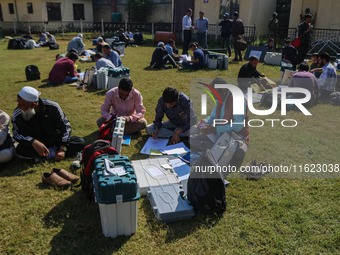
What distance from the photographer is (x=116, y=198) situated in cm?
304

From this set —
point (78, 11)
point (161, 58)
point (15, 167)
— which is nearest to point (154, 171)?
point (15, 167)

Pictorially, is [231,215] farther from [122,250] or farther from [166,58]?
[166,58]

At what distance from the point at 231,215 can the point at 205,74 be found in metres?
8.44

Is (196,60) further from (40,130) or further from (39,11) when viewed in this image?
(39,11)

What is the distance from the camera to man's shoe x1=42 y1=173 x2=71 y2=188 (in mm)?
4223

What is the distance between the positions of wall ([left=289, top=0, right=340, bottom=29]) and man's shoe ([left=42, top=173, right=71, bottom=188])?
57.8 feet

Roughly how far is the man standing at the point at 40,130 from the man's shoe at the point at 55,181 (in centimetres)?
54

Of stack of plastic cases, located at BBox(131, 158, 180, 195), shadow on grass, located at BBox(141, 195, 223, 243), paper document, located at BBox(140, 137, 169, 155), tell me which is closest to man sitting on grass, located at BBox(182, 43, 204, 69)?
paper document, located at BBox(140, 137, 169, 155)

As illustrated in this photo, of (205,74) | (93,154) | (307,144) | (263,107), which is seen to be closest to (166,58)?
(205,74)

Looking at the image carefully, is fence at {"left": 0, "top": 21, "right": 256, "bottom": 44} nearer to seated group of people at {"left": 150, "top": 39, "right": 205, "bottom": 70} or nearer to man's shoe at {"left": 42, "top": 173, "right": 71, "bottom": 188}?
seated group of people at {"left": 150, "top": 39, "right": 205, "bottom": 70}

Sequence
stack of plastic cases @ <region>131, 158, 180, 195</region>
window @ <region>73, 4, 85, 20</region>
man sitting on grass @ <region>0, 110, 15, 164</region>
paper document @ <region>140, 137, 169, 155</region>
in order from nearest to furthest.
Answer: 1. stack of plastic cases @ <region>131, 158, 180, 195</region>
2. man sitting on grass @ <region>0, 110, 15, 164</region>
3. paper document @ <region>140, 137, 169, 155</region>
4. window @ <region>73, 4, 85, 20</region>

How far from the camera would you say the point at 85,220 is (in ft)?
11.9

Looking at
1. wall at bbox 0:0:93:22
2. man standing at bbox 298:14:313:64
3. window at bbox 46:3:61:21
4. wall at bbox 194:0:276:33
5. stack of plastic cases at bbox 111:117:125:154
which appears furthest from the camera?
window at bbox 46:3:61:21

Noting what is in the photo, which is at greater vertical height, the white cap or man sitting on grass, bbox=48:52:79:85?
the white cap
